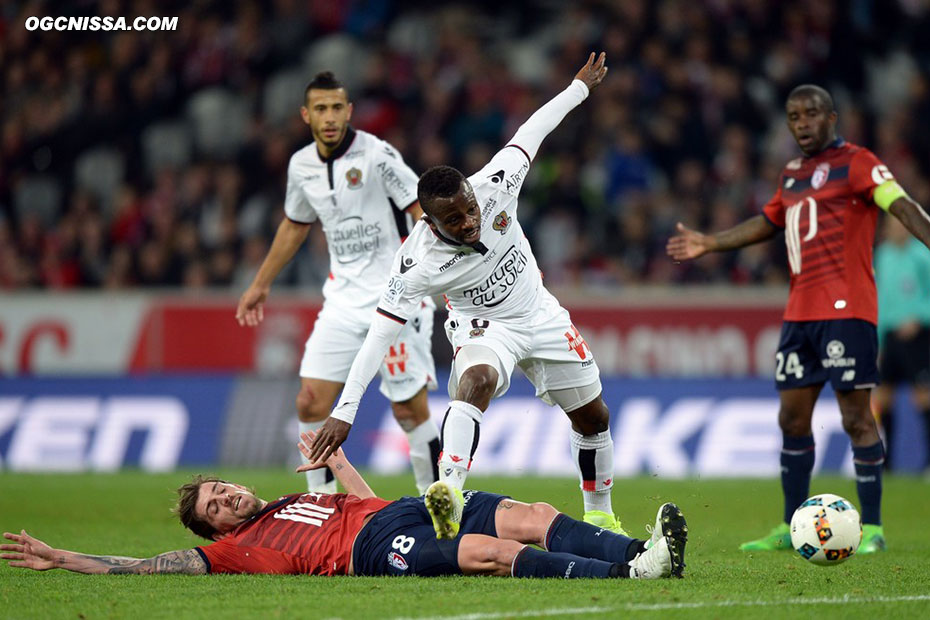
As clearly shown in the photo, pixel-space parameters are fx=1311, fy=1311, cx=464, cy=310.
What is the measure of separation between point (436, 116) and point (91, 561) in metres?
12.4

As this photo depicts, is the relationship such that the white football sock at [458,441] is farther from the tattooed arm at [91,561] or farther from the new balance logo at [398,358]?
the new balance logo at [398,358]

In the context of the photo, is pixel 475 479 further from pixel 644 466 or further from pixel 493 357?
pixel 493 357

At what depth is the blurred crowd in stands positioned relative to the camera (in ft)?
55.1

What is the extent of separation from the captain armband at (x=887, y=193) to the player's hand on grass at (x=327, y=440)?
11.9 ft

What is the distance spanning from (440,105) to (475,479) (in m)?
6.73

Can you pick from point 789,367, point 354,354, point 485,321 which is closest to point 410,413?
point 354,354

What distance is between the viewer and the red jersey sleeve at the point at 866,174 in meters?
7.98

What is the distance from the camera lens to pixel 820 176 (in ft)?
27.0

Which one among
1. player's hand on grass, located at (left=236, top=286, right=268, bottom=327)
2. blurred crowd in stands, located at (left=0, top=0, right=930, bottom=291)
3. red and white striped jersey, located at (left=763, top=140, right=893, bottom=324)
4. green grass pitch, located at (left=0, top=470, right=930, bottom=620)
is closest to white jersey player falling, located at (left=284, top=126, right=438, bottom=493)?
player's hand on grass, located at (left=236, top=286, right=268, bottom=327)

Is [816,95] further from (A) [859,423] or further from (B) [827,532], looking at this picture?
(B) [827,532]

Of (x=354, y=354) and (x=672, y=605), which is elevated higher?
(x=354, y=354)

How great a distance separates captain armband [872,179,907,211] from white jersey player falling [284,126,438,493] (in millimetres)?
2991

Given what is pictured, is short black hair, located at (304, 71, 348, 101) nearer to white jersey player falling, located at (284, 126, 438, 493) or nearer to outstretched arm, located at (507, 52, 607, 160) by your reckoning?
white jersey player falling, located at (284, 126, 438, 493)

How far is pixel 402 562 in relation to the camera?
6344 mm
